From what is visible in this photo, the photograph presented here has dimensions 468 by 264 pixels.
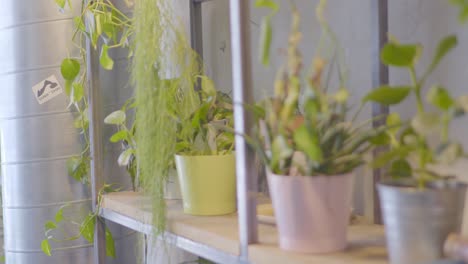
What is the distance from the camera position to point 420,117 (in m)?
0.59

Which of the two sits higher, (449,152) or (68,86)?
(68,86)

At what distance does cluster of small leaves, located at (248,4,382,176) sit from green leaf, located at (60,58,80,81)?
2.63 feet

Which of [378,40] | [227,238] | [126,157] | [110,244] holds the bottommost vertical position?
[110,244]

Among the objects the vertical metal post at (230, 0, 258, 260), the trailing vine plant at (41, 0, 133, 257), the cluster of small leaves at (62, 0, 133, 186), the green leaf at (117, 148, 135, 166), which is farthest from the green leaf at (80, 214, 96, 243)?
the vertical metal post at (230, 0, 258, 260)

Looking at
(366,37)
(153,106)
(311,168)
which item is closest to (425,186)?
(311,168)

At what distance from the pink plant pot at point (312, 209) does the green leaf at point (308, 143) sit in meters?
0.05

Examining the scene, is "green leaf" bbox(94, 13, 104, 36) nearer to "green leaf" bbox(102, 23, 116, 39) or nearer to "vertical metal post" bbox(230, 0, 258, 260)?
Answer: "green leaf" bbox(102, 23, 116, 39)

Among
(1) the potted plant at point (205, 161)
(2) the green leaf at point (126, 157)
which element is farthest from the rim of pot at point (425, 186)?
(2) the green leaf at point (126, 157)

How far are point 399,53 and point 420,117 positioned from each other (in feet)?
0.27

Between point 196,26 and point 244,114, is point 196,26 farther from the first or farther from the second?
point 244,114

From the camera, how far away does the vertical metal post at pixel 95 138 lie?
1422 millimetres

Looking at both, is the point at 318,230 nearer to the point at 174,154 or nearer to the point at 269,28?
the point at 269,28

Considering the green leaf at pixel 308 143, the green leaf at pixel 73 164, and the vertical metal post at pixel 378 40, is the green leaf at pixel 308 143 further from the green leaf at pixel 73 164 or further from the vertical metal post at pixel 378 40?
the green leaf at pixel 73 164

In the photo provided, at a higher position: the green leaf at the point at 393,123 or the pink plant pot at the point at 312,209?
the green leaf at the point at 393,123
